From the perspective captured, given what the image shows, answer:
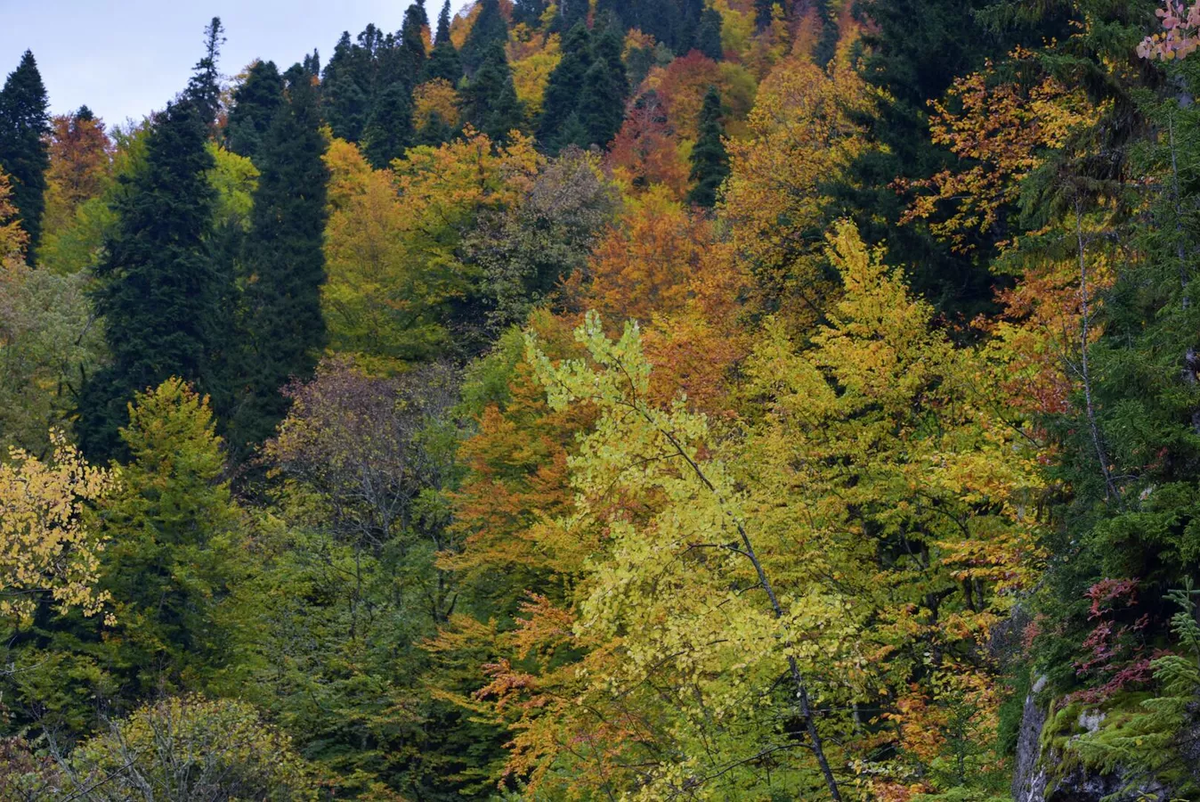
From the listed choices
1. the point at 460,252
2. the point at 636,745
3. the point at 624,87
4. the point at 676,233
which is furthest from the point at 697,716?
the point at 624,87

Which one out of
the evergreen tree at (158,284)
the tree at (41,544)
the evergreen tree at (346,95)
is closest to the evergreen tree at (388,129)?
the evergreen tree at (346,95)

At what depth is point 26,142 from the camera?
54.0 meters

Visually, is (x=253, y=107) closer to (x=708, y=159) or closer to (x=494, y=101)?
(x=494, y=101)

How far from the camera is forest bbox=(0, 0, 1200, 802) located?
8.39 meters

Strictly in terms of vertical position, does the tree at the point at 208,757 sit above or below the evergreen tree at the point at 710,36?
below

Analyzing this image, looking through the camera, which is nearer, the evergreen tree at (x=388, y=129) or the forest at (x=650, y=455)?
the forest at (x=650, y=455)

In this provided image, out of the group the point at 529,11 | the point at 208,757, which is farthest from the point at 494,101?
the point at 529,11

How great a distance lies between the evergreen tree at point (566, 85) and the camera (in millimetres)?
60375

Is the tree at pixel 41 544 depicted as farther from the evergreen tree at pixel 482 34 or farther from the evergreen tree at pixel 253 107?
the evergreen tree at pixel 482 34

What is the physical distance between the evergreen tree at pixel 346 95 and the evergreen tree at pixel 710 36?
76.8 ft

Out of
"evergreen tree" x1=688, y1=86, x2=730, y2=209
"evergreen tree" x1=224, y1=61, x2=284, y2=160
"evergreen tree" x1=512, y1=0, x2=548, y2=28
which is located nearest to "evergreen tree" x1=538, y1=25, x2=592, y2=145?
"evergreen tree" x1=688, y1=86, x2=730, y2=209

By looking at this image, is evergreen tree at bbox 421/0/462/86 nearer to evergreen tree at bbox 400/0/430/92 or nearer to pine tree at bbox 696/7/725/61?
evergreen tree at bbox 400/0/430/92

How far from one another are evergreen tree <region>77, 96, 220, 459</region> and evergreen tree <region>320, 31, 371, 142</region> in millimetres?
23316

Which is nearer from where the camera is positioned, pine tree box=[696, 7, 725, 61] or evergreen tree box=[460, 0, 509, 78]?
pine tree box=[696, 7, 725, 61]
